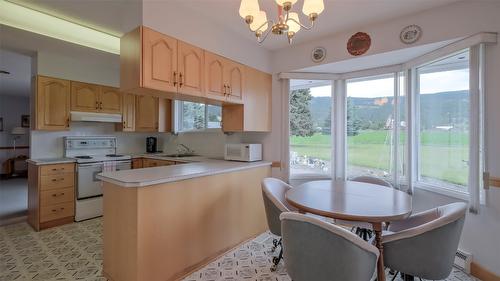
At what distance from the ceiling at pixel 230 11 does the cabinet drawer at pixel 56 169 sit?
73.0 inches

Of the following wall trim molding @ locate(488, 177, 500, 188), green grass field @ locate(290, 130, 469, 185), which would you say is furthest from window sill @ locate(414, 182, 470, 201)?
wall trim molding @ locate(488, 177, 500, 188)

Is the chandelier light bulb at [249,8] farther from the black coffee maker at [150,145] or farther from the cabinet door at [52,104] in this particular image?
the black coffee maker at [150,145]

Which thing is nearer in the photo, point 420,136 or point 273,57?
point 420,136

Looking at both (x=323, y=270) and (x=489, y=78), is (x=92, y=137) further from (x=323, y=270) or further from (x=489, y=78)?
(x=489, y=78)

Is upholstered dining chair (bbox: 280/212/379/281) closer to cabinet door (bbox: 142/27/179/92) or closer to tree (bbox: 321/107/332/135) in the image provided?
cabinet door (bbox: 142/27/179/92)

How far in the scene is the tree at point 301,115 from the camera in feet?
11.1

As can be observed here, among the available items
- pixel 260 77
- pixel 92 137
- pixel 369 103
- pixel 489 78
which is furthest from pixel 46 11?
pixel 489 78

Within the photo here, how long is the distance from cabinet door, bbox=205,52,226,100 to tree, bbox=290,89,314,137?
1.16 meters

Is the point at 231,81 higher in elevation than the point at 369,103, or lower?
higher

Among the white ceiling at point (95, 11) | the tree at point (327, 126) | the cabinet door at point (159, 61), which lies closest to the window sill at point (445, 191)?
the tree at point (327, 126)

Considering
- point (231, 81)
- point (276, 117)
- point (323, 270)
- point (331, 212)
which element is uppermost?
point (231, 81)

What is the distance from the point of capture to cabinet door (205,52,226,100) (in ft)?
8.18

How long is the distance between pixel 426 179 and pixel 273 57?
2390mm

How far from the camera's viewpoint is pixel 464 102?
7.50 ft
